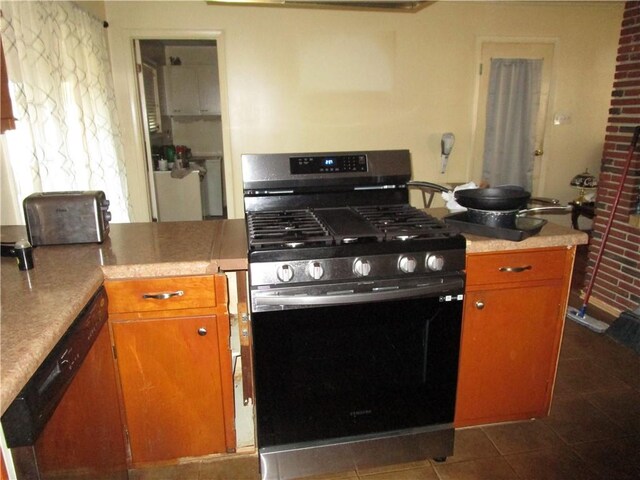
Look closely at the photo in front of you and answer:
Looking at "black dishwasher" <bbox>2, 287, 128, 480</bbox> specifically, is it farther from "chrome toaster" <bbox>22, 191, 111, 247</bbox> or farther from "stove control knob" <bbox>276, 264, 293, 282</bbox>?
"stove control knob" <bbox>276, 264, 293, 282</bbox>

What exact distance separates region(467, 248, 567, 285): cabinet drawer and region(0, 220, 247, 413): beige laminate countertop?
0.83 meters

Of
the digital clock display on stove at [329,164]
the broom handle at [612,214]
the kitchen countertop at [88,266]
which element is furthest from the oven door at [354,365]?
the broom handle at [612,214]

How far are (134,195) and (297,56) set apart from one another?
1917mm

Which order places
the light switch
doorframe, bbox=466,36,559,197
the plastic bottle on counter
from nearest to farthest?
1. the plastic bottle on counter
2. doorframe, bbox=466,36,559,197
3. the light switch

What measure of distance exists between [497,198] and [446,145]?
266 centimetres

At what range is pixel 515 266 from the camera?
62.4 inches

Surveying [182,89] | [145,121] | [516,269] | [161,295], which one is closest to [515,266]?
[516,269]

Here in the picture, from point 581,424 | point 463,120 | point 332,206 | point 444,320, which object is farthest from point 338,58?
point 581,424

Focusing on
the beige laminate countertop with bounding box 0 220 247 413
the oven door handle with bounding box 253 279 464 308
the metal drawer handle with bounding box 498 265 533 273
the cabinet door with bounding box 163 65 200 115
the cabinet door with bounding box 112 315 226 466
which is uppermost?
the cabinet door with bounding box 163 65 200 115

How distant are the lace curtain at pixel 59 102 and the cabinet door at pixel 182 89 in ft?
8.21

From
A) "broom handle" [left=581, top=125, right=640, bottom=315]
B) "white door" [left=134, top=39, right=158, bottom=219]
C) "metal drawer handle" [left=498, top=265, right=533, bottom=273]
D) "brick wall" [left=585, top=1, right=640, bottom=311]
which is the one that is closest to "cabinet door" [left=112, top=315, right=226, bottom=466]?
"metal drawer handle" [left=498, top=265, right=533, bottom=273]

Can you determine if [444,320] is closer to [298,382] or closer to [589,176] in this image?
[298,382]

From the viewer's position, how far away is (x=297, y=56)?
12.5 ft

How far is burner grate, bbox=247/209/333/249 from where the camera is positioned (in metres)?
1.37
